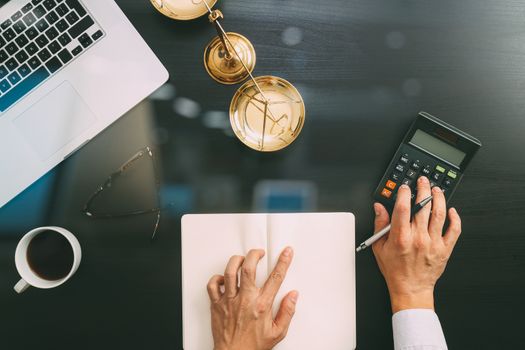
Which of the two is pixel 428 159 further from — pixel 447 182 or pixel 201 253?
pixel 201 253

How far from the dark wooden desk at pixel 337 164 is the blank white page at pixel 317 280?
0.02m

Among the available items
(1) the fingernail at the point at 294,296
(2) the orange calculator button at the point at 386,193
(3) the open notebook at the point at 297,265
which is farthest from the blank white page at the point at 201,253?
(2) the orange calculator button at the point at 386,193

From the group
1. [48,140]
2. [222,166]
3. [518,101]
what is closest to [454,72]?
[518,101]

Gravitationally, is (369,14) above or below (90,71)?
above

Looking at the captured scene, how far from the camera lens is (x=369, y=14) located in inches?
25.0

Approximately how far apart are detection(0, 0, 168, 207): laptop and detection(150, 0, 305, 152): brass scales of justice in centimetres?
8

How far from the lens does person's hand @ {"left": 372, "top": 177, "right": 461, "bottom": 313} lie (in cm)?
61

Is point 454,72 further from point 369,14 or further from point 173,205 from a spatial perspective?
point 173,205

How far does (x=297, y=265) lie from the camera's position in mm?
633

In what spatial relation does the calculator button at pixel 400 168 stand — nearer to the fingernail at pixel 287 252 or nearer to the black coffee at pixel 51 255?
the fingernail at pixel 287 252

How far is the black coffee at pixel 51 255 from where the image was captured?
62 cm

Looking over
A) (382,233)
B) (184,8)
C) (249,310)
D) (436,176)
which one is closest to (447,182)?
(436,176)

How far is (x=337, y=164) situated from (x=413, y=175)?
0.38 feet

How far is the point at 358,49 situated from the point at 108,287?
0.54 metres
